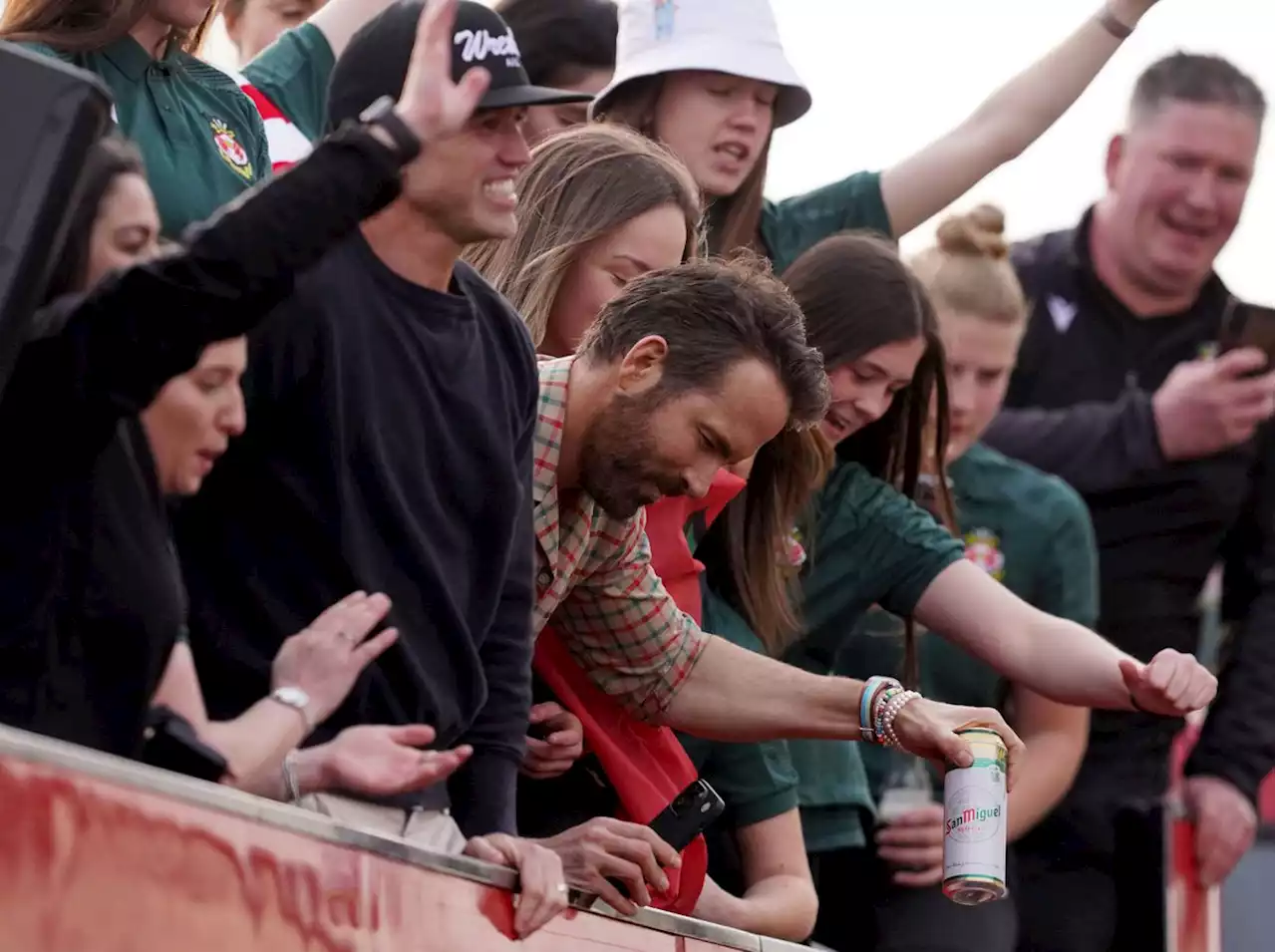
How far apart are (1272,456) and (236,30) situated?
2480mm

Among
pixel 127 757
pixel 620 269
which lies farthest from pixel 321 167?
pixel 620 269

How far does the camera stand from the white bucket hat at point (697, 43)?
4.39 metres

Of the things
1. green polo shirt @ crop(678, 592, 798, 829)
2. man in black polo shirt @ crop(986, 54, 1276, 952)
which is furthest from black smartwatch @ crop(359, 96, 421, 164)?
man in black polo shirt @ crop(986, 54, 1276, 952)

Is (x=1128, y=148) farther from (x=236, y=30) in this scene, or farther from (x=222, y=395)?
(x=222, y=395)

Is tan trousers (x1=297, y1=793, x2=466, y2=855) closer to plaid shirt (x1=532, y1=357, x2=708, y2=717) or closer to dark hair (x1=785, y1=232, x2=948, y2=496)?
plaid shirt (x1=532, y1=357, x2=708, y2=717)

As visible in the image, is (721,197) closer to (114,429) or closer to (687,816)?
(687,816)

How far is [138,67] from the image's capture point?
3.42 meters

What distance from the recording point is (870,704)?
3764mm

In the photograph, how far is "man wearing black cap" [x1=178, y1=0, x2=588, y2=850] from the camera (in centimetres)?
287

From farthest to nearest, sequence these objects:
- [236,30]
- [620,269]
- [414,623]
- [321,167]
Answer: [236,30]
[620,269]
[414,623]
[321,167]

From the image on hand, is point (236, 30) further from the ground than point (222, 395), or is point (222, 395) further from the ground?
point (236, 30)

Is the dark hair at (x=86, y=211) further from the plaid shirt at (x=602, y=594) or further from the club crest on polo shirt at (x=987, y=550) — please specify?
the club crest on polo shirt at (x=987, y=550)

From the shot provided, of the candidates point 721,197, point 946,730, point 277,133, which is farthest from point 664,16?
point 946,730

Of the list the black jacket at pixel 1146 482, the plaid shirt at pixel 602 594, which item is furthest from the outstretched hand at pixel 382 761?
the black jacket at pixel 1146 482
